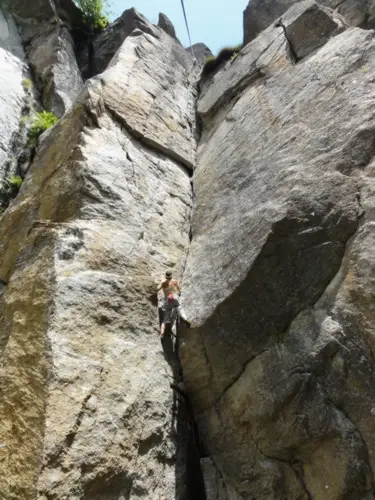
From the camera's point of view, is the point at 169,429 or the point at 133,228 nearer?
the point at 169,429

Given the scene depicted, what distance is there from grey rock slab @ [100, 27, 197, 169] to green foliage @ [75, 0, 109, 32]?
424 cm

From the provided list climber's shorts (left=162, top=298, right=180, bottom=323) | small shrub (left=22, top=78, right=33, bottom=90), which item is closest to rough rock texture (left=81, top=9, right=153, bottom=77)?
small shrub (left=22, top=78, right=33, bottom=90)

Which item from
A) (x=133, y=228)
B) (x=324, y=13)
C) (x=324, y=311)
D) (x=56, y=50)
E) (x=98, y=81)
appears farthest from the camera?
(x=56, y=50)

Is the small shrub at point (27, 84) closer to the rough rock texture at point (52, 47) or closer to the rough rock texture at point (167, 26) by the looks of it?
the rough rock texture at point (52, 47)

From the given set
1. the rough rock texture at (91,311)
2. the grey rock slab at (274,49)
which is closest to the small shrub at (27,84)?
the rough rock texture at (91,311)

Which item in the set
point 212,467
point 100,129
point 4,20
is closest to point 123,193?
point 100,129

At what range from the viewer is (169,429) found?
663 centimetres

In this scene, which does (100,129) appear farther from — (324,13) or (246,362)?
(324,13)

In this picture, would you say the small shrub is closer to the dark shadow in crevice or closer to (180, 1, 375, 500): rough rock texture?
(180, 1, 375, 500): rough rock texture

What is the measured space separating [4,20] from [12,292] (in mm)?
13301

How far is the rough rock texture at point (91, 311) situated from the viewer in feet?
17.9

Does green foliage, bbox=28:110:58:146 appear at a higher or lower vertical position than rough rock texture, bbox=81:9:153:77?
lower

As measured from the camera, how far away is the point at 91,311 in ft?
21.8

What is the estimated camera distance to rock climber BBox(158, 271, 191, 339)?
7.43m
